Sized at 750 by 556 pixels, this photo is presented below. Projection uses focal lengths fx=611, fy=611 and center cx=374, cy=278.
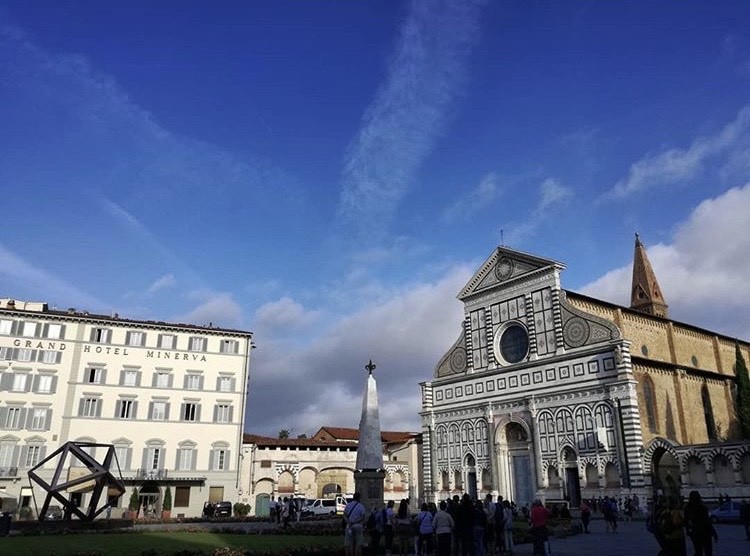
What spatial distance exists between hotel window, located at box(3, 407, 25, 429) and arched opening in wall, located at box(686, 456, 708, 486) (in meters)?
42.7

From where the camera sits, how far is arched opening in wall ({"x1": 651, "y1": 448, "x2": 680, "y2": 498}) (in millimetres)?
36903

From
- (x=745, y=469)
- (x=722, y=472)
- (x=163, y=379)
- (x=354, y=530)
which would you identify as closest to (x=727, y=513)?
(x=745, y=469)

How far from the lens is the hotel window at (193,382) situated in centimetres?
4531

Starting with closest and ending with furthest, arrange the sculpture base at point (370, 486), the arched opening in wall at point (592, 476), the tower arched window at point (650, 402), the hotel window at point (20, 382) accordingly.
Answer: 1. the sculpture base at point (370, 486)
2. the arched opening in wall at point (592, 476)
3. the tower arched window at point (650, 402)
4. the hotel window at point (20, 382)

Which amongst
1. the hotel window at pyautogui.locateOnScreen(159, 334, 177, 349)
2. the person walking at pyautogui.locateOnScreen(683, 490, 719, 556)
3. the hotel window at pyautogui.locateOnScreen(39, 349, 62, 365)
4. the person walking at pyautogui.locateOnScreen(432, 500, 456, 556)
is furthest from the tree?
the hotel window at pyautogui.locateOnScreen(39, 349, 62, 365)

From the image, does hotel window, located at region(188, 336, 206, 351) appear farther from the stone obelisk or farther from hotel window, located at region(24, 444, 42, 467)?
the stone obelisk

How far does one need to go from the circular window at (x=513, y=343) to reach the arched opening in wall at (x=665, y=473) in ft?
36.8

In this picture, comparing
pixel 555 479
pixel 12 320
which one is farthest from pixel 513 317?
pixel 12 320

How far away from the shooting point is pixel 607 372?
1545 inches

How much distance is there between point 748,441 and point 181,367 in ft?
121

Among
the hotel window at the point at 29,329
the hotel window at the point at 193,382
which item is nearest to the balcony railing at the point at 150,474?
the hotel window at the point at 193,382

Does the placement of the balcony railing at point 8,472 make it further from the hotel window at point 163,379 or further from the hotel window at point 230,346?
the hotel window at point 230,346

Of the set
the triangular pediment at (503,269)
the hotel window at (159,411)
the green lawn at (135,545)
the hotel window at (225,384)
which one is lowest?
the green lawn at (135,545)

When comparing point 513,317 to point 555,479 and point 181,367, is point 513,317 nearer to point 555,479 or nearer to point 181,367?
point 555,479
